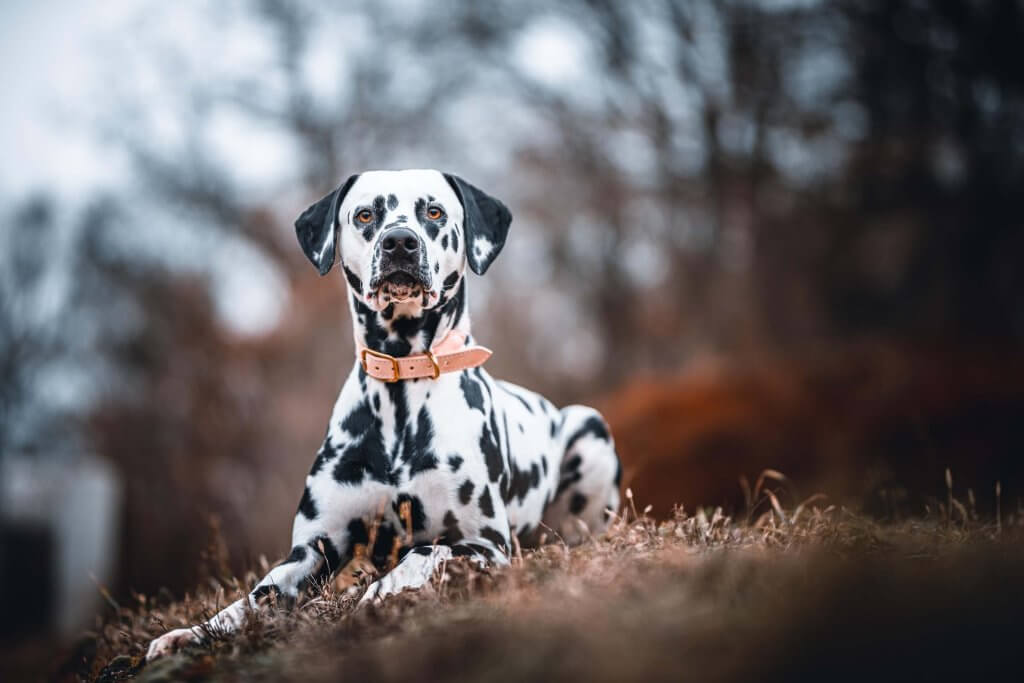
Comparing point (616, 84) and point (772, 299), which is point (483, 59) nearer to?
point (616, 84)

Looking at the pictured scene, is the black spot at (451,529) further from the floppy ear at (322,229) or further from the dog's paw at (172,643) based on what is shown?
the floppy ear at (322,229)

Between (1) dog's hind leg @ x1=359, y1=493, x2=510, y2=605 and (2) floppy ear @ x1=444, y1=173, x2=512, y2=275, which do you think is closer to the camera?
(1) dog's hind leg @ x1=359, y1=493, x2=510, y2=605

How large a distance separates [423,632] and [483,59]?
15278mm

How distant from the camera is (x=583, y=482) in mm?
5012

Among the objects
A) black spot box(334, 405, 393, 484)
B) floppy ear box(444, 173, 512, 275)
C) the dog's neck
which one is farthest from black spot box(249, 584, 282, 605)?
floppy ear box(444, 173, 512, 275)

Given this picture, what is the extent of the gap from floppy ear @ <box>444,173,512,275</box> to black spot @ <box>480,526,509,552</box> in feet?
3.78

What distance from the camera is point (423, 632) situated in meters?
2.81

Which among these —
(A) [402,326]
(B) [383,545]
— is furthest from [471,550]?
(A) [402,326]

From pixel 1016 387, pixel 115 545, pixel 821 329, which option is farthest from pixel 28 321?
pixel 1016 387

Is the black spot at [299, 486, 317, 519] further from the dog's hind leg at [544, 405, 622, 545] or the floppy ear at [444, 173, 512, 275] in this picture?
the dog's hind leg at [544, 405, 622, 545]

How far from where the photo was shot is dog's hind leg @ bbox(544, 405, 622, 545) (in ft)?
16.4

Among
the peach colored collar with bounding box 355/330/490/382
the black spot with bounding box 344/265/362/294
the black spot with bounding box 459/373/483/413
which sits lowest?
the black spot with bounding box 459/373/483/413

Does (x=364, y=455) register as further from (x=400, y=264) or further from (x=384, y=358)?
(x=400, y=264)

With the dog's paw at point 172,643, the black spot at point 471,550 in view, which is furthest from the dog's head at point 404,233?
the dog's paw at point 172,643
